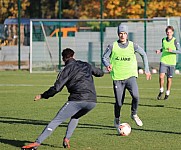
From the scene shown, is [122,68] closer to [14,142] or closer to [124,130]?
[124,130]

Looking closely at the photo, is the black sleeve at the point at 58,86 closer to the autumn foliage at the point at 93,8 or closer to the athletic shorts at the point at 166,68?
the athletic shorts at the point at 166,68

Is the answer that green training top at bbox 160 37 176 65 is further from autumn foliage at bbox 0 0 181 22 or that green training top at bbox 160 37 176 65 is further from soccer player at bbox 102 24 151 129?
autumn foliage at bbox 0 0 181 22

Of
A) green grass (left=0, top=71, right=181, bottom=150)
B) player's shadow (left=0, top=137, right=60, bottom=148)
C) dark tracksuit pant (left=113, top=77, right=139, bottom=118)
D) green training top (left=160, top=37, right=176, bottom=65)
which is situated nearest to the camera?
player's shadow (left=0, top=137, right=60, bottom=148)

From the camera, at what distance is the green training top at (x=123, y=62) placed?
548 inches

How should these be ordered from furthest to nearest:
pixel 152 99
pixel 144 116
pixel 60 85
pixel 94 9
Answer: pixel 94 9, pixel 152 99, pixel 144 116, pixel 60 85

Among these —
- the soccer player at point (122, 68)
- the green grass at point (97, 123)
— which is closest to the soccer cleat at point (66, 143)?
the green grass at point (97, 123)

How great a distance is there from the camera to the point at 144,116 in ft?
53.4

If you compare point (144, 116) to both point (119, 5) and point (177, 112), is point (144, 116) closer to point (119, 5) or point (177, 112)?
point (177, 112)

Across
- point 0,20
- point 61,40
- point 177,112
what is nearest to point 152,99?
point 177,112

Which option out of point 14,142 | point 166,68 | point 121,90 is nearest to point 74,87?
point 14,142

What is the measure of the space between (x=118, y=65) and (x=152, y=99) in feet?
22.8

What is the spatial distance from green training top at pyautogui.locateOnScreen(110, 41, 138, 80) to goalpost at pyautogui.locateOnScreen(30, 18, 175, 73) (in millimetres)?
21468

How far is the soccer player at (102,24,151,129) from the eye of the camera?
45.1 feet

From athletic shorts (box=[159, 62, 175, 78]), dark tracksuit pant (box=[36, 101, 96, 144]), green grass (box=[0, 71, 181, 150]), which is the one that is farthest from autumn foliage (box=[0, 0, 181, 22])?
dark tracksuit pant (box=[36, 101, 96, 144])
